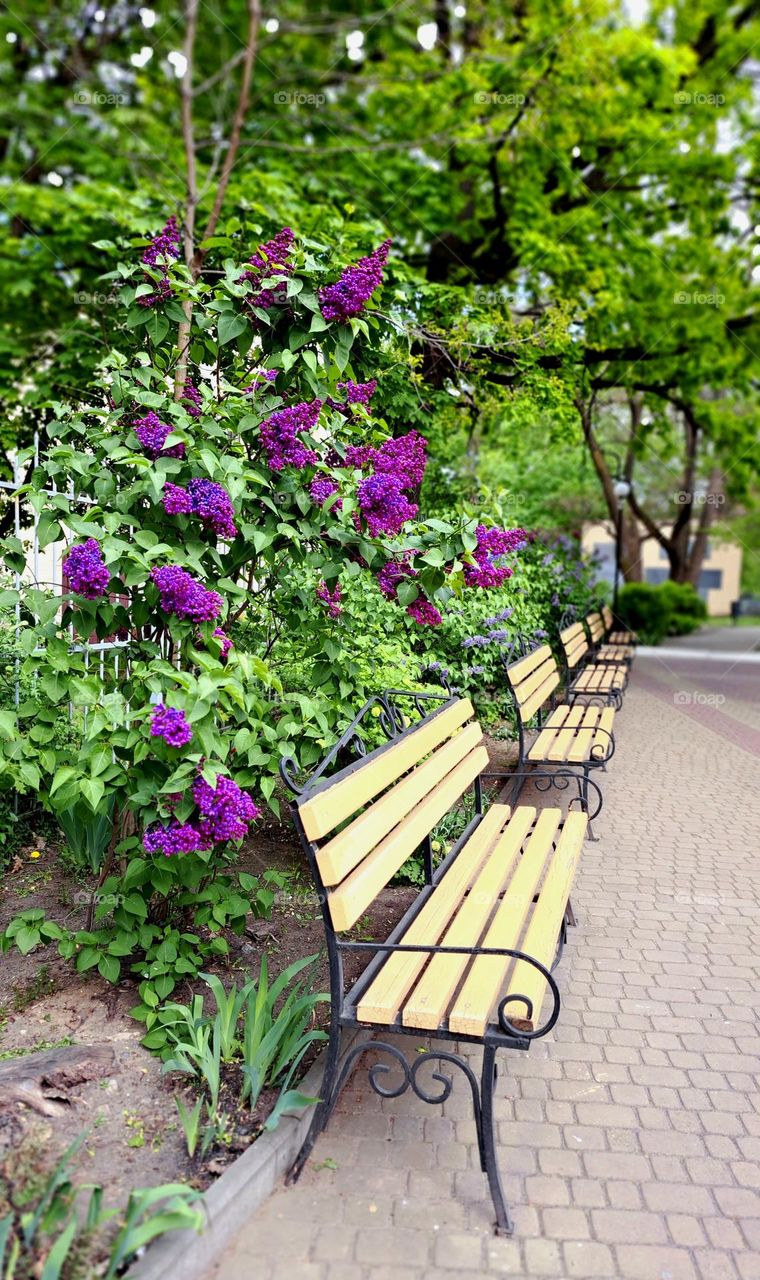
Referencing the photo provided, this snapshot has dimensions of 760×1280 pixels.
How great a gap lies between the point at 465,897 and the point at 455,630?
4.13 m

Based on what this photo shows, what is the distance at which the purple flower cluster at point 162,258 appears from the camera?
322 cm

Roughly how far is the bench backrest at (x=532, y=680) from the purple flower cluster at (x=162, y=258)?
320cm

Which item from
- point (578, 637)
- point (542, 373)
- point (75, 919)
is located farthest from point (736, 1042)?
point (578, 637)

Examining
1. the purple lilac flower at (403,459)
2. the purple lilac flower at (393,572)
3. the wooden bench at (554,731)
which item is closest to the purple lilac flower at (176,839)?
the purple lilac flower at (393,572)

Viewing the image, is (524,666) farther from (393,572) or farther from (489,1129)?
(489,1129)

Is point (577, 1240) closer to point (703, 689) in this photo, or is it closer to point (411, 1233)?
point (411, 1233)

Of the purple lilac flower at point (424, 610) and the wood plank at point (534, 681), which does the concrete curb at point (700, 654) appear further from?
the purple lilac flower at point (424, 610)

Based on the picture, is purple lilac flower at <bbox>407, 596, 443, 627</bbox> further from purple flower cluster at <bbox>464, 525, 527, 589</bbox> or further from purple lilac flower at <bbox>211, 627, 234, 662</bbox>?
purple lilac flower at <bbox>211, 627, 234, 662</bbox>

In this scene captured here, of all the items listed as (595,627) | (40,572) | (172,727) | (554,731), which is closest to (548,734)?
(554,731)

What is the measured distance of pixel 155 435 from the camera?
9.89 feet

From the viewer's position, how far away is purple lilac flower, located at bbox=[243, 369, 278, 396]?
3.24 meters

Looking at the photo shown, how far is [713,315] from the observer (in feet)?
44.4

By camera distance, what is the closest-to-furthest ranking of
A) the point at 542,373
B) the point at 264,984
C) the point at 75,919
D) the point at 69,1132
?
the point at 69,1132, the point at 264,984, the point at 75,919, the point at 542,373

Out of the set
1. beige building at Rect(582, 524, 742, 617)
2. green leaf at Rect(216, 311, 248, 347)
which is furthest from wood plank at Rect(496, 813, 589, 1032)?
beige building at Rect(582, 524, 742, 617)
